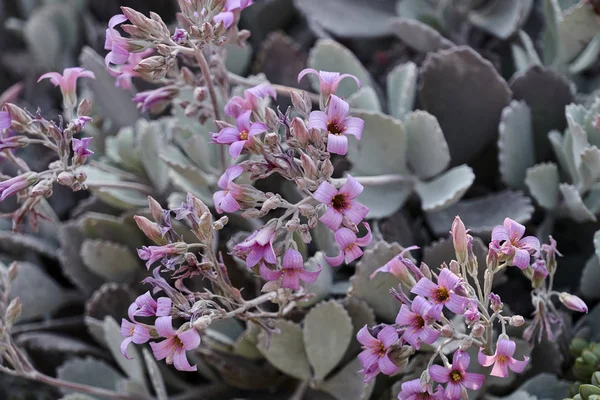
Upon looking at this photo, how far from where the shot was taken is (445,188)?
0.91 meters

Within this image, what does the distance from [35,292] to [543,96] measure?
2.63ft

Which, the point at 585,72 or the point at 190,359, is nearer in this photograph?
the point at 190,359

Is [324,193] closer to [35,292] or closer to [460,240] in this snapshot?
[460,240]

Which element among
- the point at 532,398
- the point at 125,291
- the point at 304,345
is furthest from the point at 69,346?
the point at 532,398

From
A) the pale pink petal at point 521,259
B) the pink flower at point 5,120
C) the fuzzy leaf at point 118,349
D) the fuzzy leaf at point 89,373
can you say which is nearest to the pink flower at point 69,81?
the pink flower at point 5,120

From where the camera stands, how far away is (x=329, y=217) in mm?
629

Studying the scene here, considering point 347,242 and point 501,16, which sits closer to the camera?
point 347,242

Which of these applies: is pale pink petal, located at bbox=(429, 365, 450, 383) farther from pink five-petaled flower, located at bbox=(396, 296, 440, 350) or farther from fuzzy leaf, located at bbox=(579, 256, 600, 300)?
fuzzy leaf, located at bbox=(579, 256, 600, 300)

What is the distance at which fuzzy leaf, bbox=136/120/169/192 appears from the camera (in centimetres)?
102

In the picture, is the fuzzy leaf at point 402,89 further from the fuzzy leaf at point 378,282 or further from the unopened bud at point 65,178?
the unopened bud at point 65,178

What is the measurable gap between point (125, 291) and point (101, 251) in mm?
68

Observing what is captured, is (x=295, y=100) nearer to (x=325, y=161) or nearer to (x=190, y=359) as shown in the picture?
(x=325, y=161)

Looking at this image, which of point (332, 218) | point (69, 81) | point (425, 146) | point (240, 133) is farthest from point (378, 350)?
point (69, 81)

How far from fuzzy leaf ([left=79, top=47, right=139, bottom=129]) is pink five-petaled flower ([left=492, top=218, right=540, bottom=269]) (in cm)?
72
